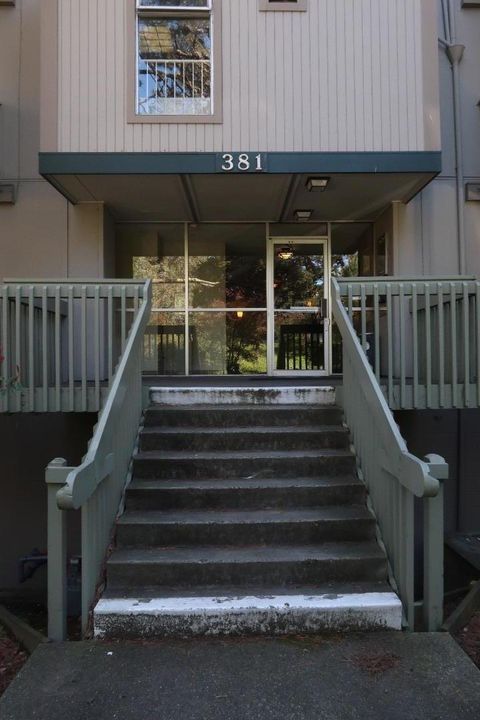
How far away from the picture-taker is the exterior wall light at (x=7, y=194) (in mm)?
6332

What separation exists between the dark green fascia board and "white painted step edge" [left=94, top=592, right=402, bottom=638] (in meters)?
4.27

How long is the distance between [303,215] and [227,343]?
214 centimetres

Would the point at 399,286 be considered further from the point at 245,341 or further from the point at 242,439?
the point at 245,341

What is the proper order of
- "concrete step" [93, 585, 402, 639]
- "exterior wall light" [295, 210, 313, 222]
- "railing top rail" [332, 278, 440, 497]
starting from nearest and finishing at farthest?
"railing top rail" [332, 278, 440, 497] → "concrete step" [93, 585, 402, 639] → "exterior wall light" [295, 210, 313, 222]

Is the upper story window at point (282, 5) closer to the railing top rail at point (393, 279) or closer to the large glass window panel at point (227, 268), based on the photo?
the large glass window panel at point (227, 268)

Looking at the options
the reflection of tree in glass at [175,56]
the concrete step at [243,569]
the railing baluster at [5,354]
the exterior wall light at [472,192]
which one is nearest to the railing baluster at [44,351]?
the railing baluster at [5,354]

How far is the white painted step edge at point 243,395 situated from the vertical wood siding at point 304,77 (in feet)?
8.92

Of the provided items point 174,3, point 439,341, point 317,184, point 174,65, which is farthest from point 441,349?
point 174,3

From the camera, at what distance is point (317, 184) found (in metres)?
5.81

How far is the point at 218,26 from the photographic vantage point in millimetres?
5711

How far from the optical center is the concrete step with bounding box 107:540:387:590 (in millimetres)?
3201

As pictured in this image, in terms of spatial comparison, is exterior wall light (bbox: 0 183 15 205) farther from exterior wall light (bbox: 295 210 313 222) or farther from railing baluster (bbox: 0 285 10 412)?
exterior wall light (bbox: 295 210 313 222)

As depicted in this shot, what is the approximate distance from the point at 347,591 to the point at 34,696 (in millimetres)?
1761

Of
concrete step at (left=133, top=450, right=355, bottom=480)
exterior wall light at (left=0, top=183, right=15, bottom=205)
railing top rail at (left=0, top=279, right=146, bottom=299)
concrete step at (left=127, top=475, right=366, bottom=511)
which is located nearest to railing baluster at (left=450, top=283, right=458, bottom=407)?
concrete step at (left=133, top=450, right=355, bottom=480)
